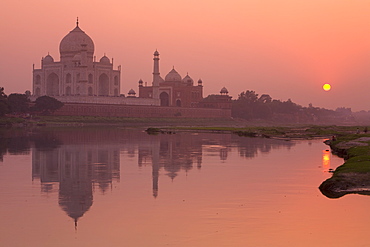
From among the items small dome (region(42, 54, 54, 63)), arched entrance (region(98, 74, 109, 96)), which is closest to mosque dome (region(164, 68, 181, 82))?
arched entrance (region(98, 74, 109, 96))

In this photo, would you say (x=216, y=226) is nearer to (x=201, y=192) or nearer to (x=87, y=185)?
(x=201, y=192)

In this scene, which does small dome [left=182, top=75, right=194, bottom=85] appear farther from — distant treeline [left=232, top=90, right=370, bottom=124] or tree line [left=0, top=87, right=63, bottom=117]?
tree line [left=0, top=87, right=63, bottom=117]

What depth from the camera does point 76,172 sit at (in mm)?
18875

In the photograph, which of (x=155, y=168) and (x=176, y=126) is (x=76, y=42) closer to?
(x=176, y=126)

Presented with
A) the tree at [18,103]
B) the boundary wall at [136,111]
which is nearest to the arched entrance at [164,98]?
the boundary wall at [136,111]

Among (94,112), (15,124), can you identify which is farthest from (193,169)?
(94,112)

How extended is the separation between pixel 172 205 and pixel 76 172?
6883 mm

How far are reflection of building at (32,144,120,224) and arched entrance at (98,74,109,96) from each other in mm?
61873

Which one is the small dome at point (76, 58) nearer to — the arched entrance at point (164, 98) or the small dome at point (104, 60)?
the small dome at point (104, 60)

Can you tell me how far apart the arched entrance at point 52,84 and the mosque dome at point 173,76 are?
2293 centimetres

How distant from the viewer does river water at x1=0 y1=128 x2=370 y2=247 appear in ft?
32.4

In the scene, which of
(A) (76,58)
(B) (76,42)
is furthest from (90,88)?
(B) (76,42)

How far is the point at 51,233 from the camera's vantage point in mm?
10016

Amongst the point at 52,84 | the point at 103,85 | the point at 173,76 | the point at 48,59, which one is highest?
the point at 48,59
